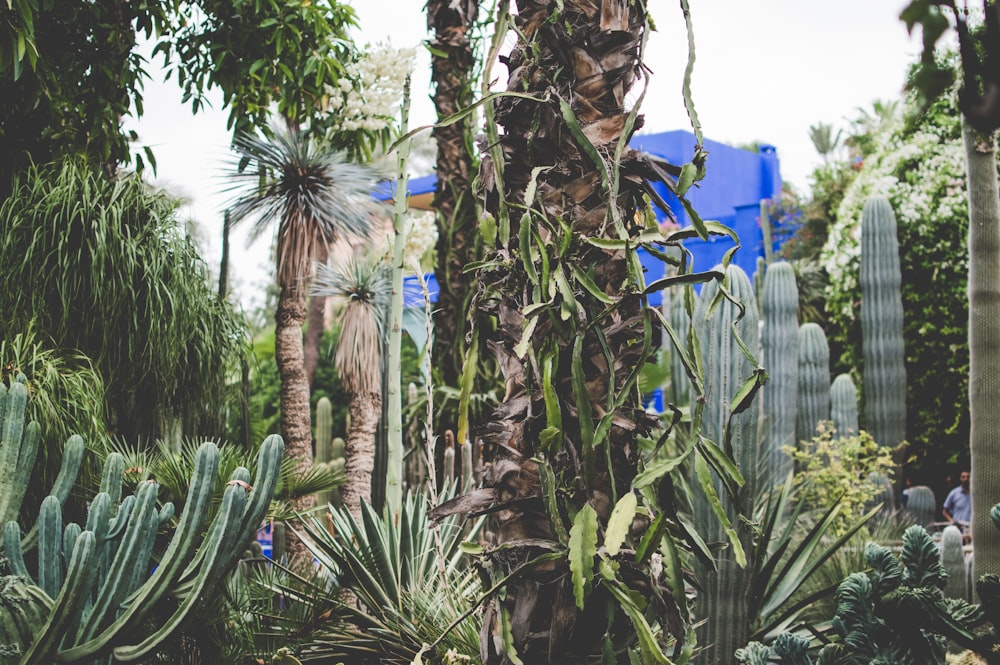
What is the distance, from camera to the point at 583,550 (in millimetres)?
1591

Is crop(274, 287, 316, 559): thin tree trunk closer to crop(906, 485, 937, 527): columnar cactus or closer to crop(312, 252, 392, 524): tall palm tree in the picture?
crop(312, 252, 392, 524): tall palm tree

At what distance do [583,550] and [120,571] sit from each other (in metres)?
2.07

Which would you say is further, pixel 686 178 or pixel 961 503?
pixel 961 503

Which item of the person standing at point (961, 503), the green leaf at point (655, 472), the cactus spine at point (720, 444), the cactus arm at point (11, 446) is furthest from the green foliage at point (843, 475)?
the green leaf at point (655, 472)

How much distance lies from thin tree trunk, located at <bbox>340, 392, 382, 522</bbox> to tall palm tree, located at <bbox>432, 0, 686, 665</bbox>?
708 cm

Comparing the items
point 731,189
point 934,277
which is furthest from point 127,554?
point 731,189

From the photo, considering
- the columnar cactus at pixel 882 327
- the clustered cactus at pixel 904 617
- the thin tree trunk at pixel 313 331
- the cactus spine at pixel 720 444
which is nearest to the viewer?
the clustered cactus at pixel 904 617

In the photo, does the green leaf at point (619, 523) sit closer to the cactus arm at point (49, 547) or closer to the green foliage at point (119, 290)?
the cactus arm at point (49, 547)

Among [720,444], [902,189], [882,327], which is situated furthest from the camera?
[902,189]

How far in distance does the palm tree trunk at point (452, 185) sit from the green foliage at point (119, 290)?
198cm

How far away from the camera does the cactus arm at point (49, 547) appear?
3.05m

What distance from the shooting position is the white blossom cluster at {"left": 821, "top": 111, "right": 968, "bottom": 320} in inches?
460

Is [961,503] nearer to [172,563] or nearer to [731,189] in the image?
[172,563]

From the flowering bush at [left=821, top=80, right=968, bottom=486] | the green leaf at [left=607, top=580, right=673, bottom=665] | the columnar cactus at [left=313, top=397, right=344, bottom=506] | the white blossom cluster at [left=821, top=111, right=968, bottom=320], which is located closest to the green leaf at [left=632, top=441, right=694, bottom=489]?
the green leaf at [left=607, top=580, right=673, bottom=665]
